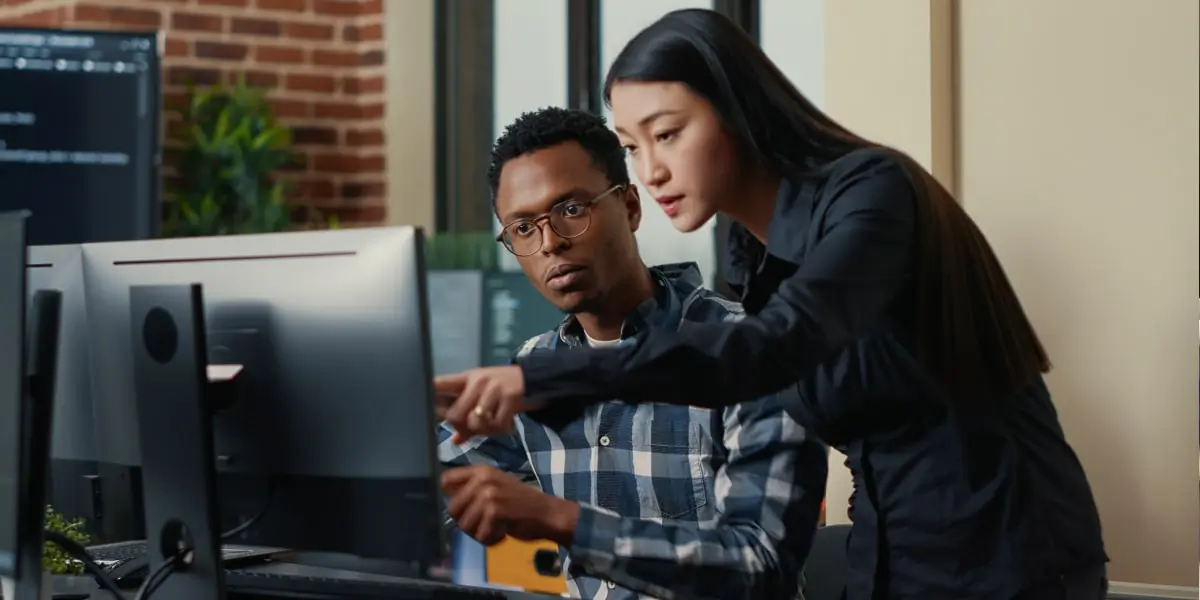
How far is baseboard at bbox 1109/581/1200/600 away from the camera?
196cm

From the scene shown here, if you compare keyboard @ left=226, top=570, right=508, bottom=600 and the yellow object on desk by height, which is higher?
keyboard @ left=226, top=570, right=508, bottom=600

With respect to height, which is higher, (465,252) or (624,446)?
(465,252)

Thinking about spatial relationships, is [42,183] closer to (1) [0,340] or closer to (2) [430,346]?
(1) [0,340]

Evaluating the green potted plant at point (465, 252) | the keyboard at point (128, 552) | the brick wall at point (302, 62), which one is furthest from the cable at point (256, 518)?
the brick wall at point (302, 62)

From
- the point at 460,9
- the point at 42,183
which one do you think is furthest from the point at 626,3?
the point at 42,183

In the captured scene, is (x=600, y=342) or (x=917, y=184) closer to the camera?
(x=917, y=184)

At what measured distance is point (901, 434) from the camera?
4.46 ft

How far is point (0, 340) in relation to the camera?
121cm

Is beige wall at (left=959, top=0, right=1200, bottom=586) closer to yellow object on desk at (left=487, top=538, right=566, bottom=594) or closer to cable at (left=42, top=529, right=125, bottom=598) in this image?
yellow object on desk at (left=487, top=538, right=566, bottom=594)

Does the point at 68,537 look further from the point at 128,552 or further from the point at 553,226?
the point at 553,226

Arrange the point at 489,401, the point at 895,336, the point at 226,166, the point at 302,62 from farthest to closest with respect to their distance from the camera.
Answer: the point at 302,62, the point at 226,166, the point at 895,336, the point at 489,401

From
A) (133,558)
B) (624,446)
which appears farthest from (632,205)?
(133,558)

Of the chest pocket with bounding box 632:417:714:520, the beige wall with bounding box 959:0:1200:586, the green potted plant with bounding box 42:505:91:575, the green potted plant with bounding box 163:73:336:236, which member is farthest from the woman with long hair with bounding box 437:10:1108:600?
the green potted plant with bounding box 163:73:336:236

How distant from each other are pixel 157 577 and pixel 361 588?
7.5 inches
